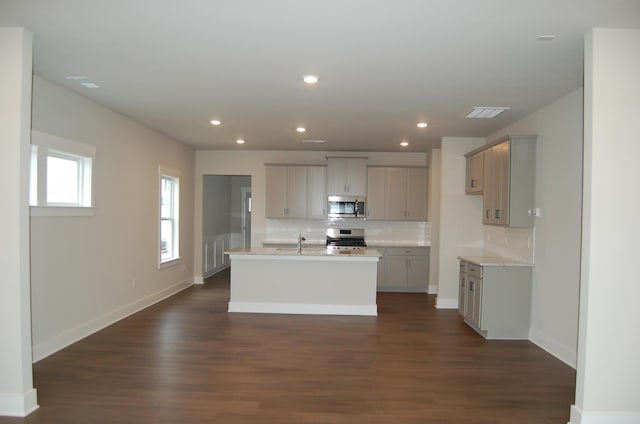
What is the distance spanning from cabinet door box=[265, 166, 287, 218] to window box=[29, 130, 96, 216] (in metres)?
3.70

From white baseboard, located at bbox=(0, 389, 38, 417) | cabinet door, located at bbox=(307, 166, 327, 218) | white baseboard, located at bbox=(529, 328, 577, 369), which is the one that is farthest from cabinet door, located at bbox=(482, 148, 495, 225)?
white baseboard, located at bbox=(0, 389, 38, 417)

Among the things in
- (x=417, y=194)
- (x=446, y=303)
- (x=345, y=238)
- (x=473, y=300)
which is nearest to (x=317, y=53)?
(x=473, y=300)

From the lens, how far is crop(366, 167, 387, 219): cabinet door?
8.30 metres

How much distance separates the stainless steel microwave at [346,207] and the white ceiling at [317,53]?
112 inches

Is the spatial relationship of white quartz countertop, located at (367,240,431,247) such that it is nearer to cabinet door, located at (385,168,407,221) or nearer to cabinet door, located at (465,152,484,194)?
cabinet door, located at (385,168,407,221)

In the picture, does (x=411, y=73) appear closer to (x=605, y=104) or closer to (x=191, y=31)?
(x=605, y=104)

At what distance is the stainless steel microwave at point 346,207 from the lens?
27.2 ft

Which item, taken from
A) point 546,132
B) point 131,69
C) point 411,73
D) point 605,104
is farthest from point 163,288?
point 605,104

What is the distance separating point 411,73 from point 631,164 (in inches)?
71.5

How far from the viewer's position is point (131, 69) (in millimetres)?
A: 3832

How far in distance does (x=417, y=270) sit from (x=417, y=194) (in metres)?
1.46

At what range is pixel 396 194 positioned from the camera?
8305 mm

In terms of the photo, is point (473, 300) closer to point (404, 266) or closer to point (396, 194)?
point (404, 266)

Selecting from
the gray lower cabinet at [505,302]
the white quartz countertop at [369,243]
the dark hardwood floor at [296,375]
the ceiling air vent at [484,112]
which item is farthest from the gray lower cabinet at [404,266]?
the ceiling air vent at [484,112]
